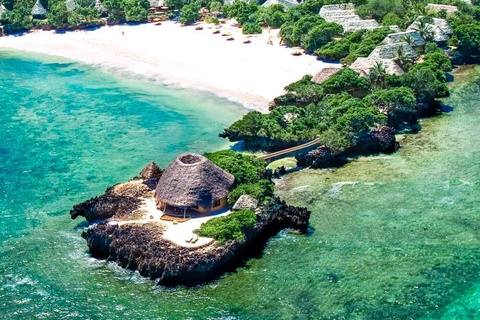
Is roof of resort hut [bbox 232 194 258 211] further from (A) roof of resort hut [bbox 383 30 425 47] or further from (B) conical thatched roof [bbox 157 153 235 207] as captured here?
(A) roof of resort hut [bbox 383 30 425 47]

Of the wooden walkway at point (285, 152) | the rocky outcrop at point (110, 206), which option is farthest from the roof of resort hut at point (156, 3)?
the rocky outcrop at point (110, 206)

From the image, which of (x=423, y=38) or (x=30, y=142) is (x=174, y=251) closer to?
(x=30, y=142)

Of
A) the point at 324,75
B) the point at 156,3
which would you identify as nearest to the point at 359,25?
the point at 324,75

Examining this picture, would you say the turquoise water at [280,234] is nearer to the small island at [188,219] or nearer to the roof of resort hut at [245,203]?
the small island at [188,219]

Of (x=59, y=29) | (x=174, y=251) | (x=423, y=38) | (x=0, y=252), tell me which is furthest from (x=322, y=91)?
Answer: (x=59, y=29)

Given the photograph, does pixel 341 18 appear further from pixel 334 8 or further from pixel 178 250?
pixel 178 250

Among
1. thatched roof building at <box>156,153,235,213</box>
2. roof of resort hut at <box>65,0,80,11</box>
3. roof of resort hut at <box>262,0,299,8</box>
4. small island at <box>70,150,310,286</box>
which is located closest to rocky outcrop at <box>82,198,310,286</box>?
small island at <box>70,150,310,286</box>
